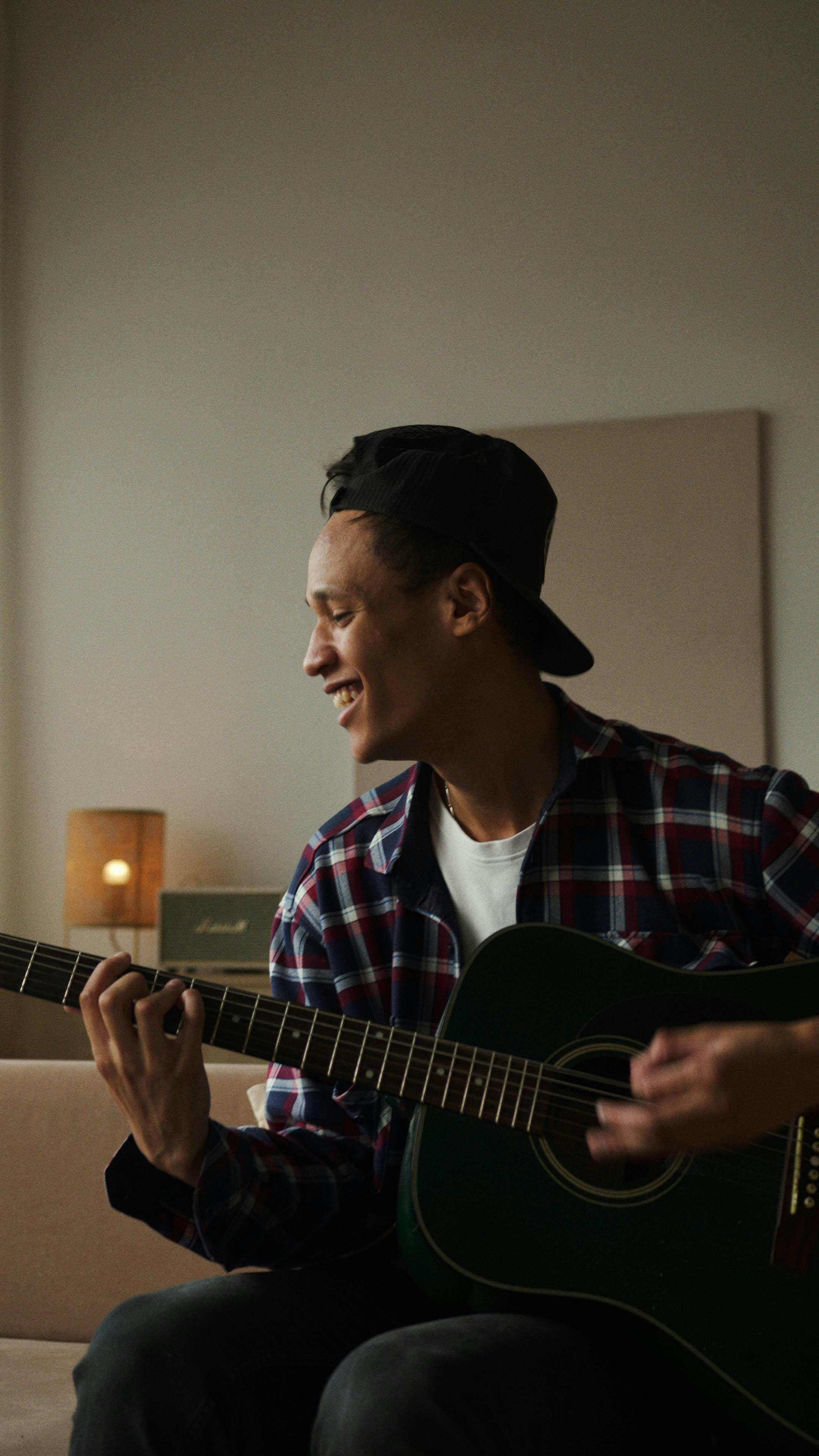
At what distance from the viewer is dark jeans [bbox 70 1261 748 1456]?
913mm

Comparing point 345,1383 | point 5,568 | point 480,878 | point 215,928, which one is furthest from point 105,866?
point 345,1383

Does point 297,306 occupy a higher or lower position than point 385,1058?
higher

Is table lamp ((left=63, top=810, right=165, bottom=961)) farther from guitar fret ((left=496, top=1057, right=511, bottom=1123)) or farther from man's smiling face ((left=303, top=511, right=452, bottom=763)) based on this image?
guitar fret ((left=496, top=1057, right=511, bottom=1123))

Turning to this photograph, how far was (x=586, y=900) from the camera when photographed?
1.27 m

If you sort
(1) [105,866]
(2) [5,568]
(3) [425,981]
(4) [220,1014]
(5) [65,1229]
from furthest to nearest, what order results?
(2) [5,568], (1) [105,866], (5) [65,1229], (3) [425,981], (4) [220,1014]

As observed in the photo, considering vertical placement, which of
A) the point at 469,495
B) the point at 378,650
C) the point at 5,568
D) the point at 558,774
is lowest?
the point at 558,774

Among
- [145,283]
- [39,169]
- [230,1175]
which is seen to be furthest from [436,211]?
[230,1175]

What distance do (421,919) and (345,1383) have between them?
1.51 feet

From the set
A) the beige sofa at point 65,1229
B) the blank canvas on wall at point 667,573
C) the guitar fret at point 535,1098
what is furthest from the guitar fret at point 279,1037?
the blank canvas on wall at point 667,573

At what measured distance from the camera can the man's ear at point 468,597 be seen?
1343 millimetres

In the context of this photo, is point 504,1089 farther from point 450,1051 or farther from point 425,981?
point 425,981

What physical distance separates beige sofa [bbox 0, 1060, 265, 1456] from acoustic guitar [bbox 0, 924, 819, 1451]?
0.57m

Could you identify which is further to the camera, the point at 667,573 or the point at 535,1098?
the point at 667,573

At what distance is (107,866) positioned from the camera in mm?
3646
